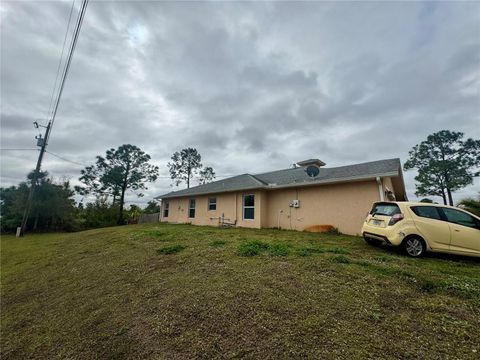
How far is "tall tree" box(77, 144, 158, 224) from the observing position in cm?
2645

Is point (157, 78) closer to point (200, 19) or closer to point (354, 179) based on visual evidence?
point (200, 19)

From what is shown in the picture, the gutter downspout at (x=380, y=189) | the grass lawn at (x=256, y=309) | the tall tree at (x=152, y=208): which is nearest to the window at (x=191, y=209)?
the grass lawn at (x=256, y=309)

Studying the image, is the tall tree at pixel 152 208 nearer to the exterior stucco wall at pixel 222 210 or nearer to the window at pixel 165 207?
the window at pixel 165 207

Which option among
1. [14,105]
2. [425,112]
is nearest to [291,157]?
[425,112]

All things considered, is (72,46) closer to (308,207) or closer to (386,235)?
(386,235)

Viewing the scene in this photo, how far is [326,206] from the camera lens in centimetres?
1002

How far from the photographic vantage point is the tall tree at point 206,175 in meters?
34.3

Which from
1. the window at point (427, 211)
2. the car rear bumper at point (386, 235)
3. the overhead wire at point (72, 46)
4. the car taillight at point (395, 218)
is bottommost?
the car rear bumper at point (386, 235)

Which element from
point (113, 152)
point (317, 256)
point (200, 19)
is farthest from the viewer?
point (113, 152)

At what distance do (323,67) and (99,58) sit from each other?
982 centimetres

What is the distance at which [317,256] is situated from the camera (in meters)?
5.25

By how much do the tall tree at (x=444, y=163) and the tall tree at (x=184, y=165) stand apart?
92.2ft

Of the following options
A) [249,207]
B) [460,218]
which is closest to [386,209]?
[460,218]

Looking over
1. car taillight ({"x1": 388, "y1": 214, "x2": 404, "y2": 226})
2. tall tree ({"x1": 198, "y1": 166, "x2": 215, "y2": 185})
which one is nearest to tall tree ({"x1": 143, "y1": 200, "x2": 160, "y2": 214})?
tall tree ({"x1": 198, "y1": 166, "x2": 215, "y2": 185})
